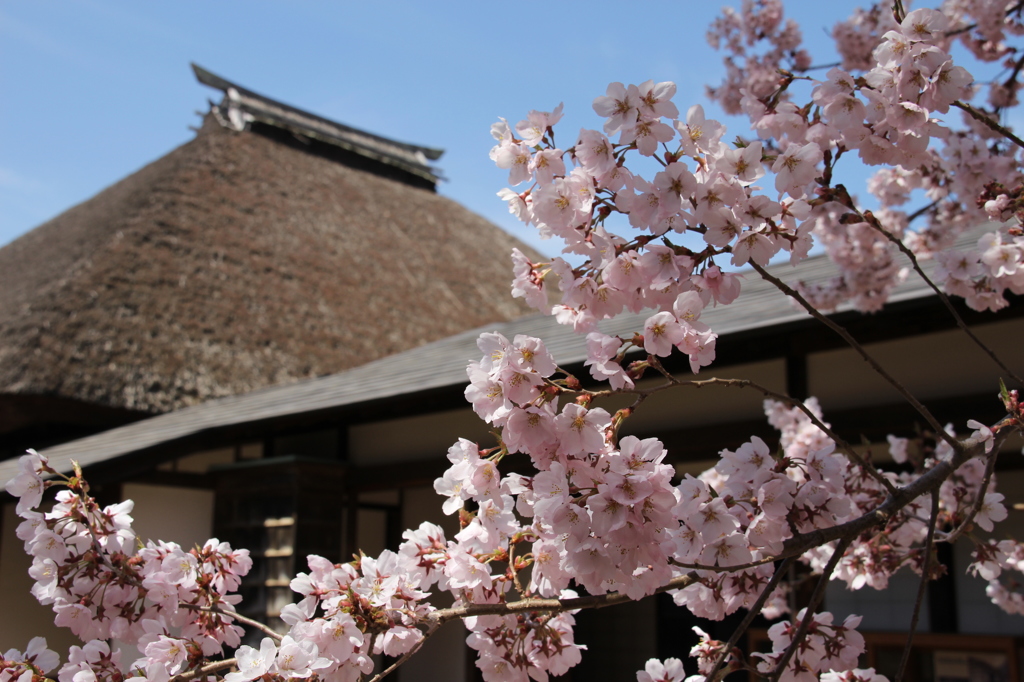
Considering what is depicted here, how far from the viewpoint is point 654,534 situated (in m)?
0.97

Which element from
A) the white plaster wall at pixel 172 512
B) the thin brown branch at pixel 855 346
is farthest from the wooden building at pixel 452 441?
the thin brown branch at pixel 855 346

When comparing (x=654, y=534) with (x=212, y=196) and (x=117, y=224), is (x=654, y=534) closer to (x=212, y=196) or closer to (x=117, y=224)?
(x=117, y=224)

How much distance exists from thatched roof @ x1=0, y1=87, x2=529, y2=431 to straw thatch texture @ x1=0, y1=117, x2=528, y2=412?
0.06ft

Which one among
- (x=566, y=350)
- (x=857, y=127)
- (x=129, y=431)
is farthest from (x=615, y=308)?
(x=129, y=431)

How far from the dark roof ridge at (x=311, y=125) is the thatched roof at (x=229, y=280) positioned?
Result: 42cm

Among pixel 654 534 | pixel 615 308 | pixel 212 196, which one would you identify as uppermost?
pixel 212 196

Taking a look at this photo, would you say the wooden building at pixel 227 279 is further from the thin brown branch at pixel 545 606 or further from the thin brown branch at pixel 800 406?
the thin brown branch at pixel 800 406

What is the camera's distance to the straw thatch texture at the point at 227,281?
6.41 m

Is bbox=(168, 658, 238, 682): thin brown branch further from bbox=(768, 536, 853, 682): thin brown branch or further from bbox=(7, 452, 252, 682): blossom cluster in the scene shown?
bbox=(768, 536, 853, 682): thin brown branch

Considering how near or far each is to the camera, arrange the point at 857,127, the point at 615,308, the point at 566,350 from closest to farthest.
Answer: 1. the point at 615,308
2. the point at 857,127
3. the point at 566,350

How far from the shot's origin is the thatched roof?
6.41 m

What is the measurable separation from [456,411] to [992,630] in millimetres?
2700

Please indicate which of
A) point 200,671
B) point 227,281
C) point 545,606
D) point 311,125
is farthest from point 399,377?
point 311,125

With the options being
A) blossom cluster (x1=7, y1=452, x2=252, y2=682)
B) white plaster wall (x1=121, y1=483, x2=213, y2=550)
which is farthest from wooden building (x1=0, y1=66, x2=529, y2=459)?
blossom cluster (x1=7, y1=452, x2=252, y2=682)
